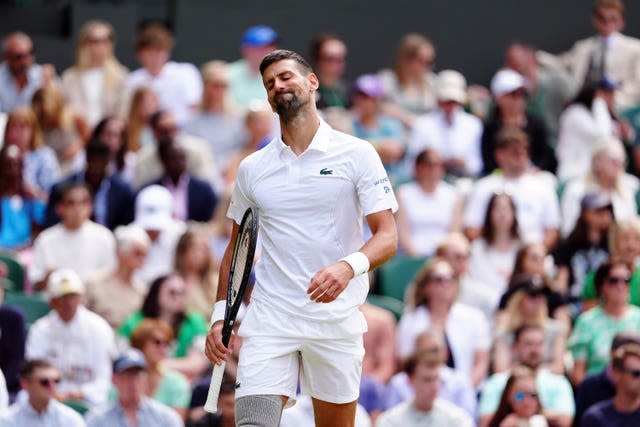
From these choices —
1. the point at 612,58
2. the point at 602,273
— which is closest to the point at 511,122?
the point at 612,58

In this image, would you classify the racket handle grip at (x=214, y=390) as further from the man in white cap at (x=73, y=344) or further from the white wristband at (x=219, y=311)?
the man in white cap at (x=73, y=344)

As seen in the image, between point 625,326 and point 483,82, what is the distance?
18.7ft

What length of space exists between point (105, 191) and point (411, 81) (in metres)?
3.17

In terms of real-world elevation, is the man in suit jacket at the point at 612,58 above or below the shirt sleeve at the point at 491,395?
above

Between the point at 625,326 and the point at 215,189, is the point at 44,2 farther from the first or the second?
the point at 625,326

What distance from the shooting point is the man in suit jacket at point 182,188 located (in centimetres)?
1227

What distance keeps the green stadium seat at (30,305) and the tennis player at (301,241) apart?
444 centimetres

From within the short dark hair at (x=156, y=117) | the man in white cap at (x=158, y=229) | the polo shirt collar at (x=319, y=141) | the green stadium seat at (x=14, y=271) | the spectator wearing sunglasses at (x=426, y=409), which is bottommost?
the spectator wearing sunglasses at (x=426, y=409)

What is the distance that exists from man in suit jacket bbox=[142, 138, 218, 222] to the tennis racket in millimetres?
5507

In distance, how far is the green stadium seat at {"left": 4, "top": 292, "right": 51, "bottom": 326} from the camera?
36.1 feet

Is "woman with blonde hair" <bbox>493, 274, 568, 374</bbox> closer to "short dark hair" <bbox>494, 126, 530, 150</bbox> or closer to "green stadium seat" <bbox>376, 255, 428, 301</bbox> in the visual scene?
"green stadium seat" <bbox>376, 255, 428, 301</bbox>

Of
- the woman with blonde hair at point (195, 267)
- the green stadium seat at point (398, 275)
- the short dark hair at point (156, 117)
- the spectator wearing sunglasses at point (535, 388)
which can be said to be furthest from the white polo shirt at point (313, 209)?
the short dark hair at point (156, 117)

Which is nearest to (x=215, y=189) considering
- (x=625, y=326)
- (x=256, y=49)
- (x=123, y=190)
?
(x=123, y=190)

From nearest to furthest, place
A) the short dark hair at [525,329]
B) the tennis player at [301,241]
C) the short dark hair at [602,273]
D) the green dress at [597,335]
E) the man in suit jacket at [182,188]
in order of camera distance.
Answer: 1. the tennis player at [301,241]
2. the short dark hair at [525,329]
3. the green dress at [597,335]
4. the short dark hair at [602,273]
5. the man in suit jacket at [182,188]
